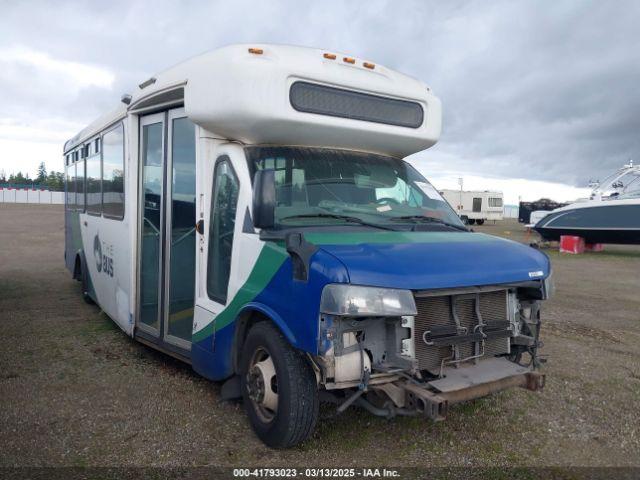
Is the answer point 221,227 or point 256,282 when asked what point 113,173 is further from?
point 256,282

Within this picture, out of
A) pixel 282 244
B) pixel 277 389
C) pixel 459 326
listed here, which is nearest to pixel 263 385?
pixel 277 389

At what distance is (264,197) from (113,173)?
3764mm

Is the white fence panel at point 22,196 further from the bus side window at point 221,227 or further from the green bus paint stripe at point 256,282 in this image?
the green bus paint stripe at point 256,282

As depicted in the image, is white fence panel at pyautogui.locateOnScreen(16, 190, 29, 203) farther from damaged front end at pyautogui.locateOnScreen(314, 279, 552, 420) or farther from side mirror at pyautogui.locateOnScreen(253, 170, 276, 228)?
damaged front end at pyautogui.locateOnScreen(314, 279, 552, 420)

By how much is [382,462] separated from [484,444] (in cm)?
89

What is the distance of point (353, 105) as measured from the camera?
4750mm

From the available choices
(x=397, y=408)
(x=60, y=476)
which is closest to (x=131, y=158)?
(x=60, y=476)

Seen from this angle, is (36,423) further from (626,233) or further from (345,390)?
(626,233)

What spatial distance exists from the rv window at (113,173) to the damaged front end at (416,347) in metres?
3.87

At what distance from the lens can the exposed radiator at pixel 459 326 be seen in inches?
144

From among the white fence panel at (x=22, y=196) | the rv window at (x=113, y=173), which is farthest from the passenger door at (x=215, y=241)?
the white fence panel at (x=22, y=196)

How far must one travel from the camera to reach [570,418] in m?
4.82

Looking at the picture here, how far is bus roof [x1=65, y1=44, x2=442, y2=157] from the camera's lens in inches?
168

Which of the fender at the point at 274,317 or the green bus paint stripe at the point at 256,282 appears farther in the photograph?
the green bus paint stripe at the point at 256,282
